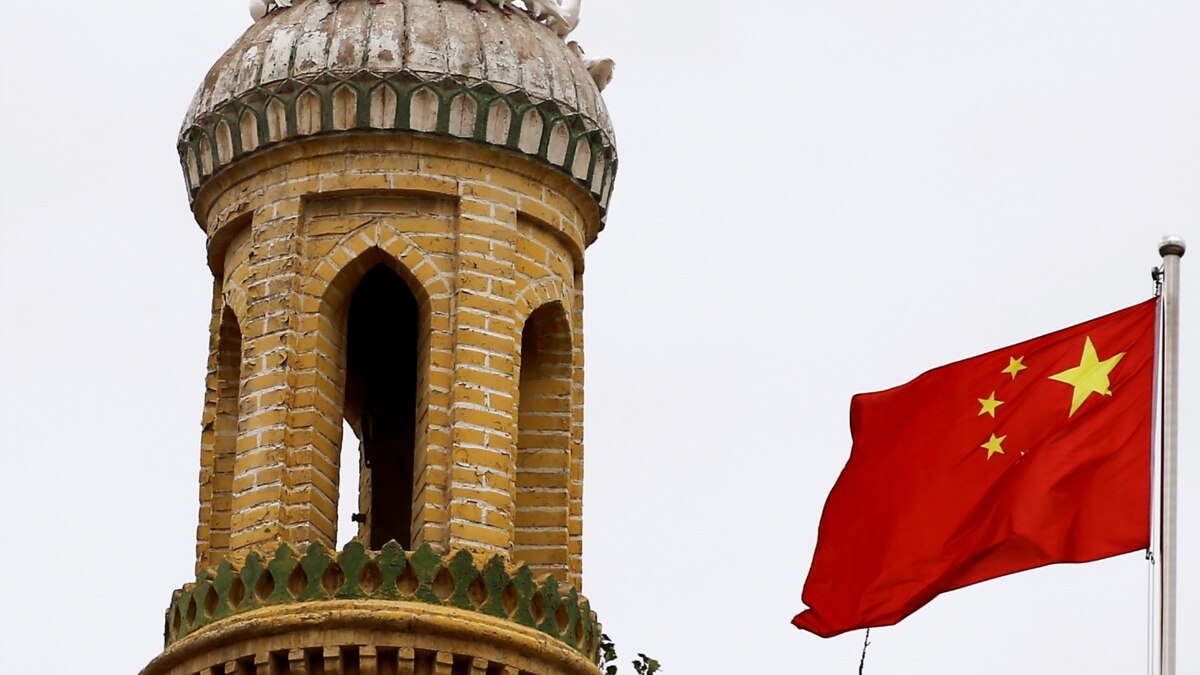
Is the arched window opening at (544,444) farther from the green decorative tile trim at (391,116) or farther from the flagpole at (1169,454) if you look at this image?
the flagpole at (1169,454)

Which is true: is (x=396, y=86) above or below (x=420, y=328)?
above

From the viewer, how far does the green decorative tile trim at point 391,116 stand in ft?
122

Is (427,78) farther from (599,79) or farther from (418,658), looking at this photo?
(418,658)

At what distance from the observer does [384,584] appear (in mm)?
35281

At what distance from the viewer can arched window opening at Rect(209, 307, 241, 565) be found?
37.2m

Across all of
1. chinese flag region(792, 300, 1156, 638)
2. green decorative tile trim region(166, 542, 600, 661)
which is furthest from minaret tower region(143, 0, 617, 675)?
chinese flag region(792, 300, 1156, 638)

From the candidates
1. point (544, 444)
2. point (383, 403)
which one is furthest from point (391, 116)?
point (383, 403)

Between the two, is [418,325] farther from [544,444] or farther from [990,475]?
[990,475]

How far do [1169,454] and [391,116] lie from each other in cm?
742

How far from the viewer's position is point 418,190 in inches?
1457

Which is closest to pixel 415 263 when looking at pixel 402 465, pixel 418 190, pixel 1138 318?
pixel 418 190

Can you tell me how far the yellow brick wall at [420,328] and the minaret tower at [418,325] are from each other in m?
0.02

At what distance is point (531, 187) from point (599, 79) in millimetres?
1605

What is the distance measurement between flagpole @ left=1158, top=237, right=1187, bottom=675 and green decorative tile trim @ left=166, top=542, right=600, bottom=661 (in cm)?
505
